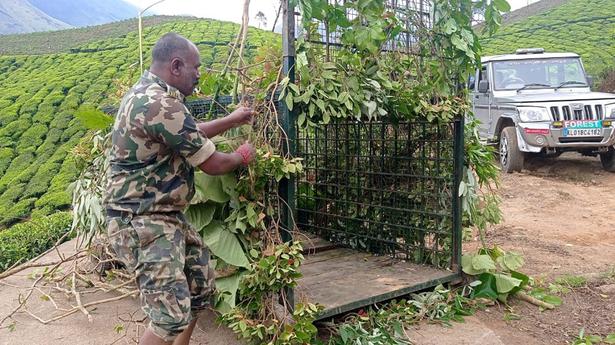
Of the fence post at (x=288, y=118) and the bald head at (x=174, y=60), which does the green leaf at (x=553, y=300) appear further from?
the bald head at (x=174, y=60)

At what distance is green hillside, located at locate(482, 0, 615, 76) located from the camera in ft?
61.4

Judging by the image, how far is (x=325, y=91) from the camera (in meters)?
3.06

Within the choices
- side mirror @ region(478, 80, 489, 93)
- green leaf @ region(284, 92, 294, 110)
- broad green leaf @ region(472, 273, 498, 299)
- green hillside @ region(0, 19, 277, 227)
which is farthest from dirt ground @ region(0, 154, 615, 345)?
side mirror @ region(478, 80, 489, 93)

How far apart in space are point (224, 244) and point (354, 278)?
1160mm

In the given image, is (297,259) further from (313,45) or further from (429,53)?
(429,53)

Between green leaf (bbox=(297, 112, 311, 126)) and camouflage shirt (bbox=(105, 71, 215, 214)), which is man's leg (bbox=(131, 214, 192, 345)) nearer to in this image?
camouflage shirt (bbox=(105, 71, 215, 214))

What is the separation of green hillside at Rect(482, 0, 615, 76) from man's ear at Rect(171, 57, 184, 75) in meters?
16.3

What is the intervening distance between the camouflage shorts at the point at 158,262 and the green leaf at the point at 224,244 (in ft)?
1.39

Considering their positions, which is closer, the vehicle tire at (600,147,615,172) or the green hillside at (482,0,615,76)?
the vehicle tire at (600,147,615,172)

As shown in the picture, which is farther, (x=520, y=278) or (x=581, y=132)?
(x=581, y=132)

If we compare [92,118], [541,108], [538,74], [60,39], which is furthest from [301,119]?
Answer: [60,39]

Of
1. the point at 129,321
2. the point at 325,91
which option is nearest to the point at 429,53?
the point at 325,91

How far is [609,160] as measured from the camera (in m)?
8.72

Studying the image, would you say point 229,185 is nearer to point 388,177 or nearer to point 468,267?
point 388,177
